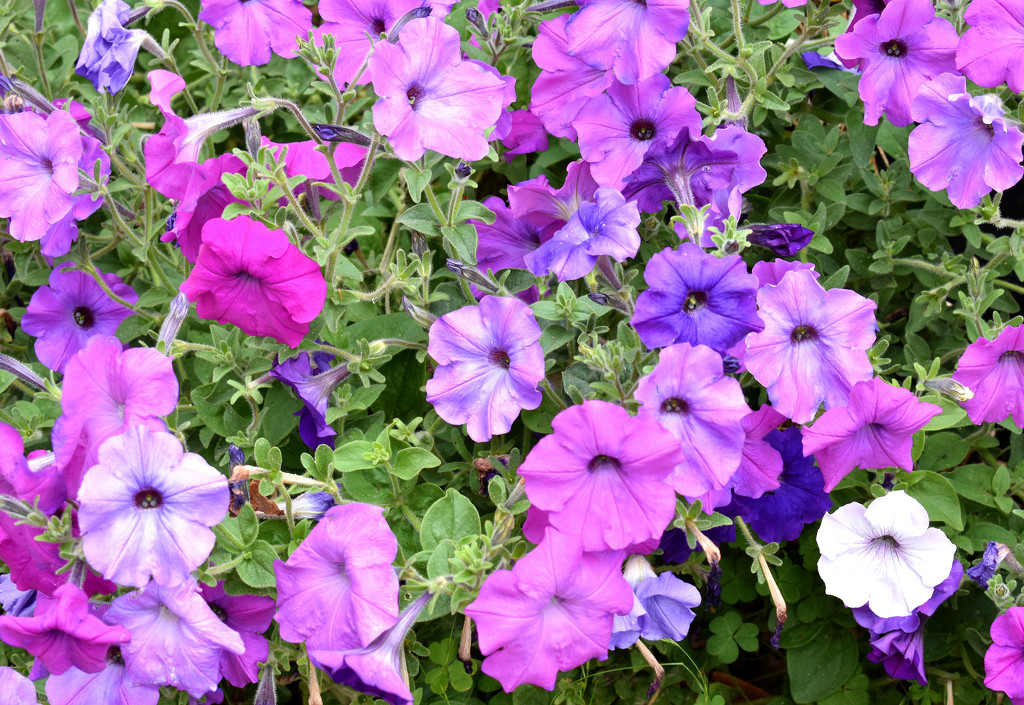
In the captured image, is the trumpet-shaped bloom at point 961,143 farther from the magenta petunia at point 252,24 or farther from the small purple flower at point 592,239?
the magenta petunia at point 252,24

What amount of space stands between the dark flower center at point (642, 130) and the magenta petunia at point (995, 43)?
56 cm

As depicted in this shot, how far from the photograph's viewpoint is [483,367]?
1642 mm

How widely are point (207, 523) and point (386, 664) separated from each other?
1.10 feet

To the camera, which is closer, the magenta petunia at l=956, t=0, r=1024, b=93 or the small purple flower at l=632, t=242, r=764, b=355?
the small purple flower at l=632, t=242, r=764, b=355

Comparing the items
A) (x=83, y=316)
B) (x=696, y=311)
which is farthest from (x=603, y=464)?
(x=83, y=316)

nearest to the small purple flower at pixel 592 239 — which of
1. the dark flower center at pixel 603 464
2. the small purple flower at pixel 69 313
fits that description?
the dark flower center at pixel 603 464

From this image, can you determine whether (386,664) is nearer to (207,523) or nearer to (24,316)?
(207,523)

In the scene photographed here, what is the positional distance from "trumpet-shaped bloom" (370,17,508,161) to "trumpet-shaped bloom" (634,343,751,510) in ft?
1.58

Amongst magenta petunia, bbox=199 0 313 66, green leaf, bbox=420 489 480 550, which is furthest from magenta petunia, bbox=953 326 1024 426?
magenta petunia, bbox=199 0 313 66

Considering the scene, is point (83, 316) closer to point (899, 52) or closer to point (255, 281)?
point (255, 281)

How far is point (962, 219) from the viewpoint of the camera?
196 centimetres

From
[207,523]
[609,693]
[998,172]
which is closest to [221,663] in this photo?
[207,523]

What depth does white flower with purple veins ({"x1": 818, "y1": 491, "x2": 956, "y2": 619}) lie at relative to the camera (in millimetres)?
1629

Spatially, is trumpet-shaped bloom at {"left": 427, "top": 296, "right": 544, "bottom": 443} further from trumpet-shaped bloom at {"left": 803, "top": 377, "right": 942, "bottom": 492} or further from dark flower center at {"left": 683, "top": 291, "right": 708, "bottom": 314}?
trumpet-shaped bloom at {"left": 803, "top": 377, "right": 942, "bottom": 492}
